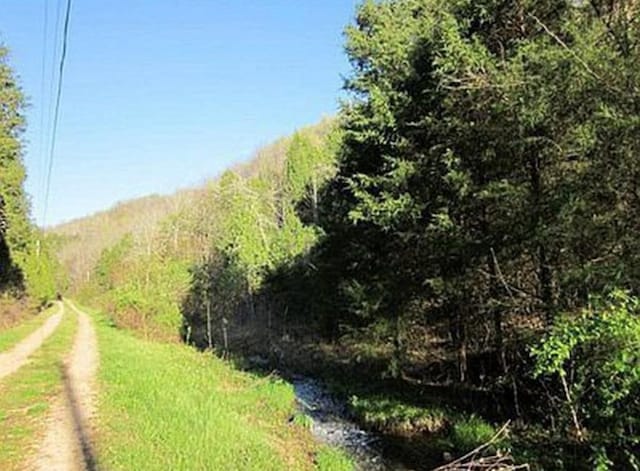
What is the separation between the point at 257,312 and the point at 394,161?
89.6ft

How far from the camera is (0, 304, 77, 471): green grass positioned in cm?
917

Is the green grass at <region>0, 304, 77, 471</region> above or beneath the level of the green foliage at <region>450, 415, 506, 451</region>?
above

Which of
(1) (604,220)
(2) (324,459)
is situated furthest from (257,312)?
(1) (604,220)

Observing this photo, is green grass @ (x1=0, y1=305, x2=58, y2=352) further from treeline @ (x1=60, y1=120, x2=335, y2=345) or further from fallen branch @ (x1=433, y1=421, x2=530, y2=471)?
fallen branch @ (x1=433, y1=421, x2=530, y2=471)

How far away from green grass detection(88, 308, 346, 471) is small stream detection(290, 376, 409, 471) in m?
0.55

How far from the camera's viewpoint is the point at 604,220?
28.1 ft

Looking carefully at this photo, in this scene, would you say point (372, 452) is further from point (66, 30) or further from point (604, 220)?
point (66, 30)

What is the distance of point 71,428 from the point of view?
1040cm

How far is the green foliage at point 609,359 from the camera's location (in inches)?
242

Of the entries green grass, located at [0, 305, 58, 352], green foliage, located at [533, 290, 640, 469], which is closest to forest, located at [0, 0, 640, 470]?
green foliage, located at [533, 290, 640, 469]

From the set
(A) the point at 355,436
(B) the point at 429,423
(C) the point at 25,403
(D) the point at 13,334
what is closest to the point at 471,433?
(B) the point at 429,423

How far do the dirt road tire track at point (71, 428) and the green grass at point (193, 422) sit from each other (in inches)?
9.9

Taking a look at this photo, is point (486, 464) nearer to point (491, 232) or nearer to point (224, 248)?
point (491, 232)

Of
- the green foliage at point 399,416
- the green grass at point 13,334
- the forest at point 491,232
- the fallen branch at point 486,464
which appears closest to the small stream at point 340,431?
the green foliage at point 399,416
